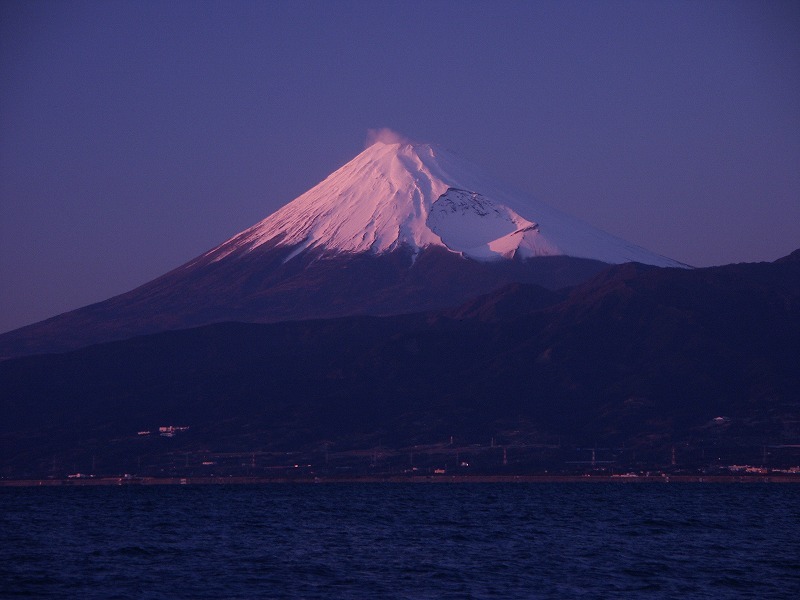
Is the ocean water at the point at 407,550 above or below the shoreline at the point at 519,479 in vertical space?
below

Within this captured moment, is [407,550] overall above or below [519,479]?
below

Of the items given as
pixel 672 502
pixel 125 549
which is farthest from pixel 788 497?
pixel 125 549

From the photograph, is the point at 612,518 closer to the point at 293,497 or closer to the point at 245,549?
the point at 245,549

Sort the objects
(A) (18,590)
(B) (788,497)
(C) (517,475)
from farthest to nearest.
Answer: (C) (517,475)
(B) (788,497)
(A) (18,590)

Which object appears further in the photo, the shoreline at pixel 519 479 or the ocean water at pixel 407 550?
the shoreline at pixel 519 479

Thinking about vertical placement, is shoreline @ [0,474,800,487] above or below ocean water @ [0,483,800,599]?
above

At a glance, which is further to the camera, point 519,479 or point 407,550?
point 519,479

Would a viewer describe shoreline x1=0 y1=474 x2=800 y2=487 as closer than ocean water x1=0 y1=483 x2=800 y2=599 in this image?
No

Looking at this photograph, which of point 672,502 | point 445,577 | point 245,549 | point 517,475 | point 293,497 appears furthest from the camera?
point 517,475
